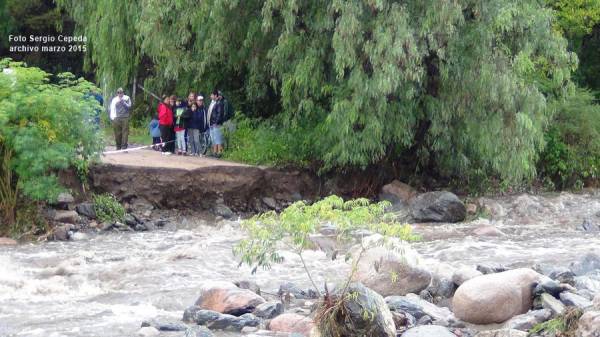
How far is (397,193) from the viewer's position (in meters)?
23.3

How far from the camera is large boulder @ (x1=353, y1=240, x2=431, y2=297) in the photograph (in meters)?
12.7

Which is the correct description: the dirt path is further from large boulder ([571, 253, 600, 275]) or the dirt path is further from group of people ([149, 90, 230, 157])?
large boulder ([571, 253, 600, 275])

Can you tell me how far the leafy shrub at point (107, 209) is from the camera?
21.1 m

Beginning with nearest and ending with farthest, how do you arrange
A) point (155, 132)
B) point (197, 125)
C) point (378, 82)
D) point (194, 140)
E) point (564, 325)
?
point (564, 325)
point (378, 82)
point (197, 125)
point (194, 140)
point (155, 132)

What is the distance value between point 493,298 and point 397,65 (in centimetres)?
1010

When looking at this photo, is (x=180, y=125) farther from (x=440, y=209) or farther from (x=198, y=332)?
(x=198, y=332)

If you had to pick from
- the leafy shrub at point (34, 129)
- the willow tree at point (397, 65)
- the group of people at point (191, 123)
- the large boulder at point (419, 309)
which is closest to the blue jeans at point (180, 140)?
the group of people at point (191, 123)

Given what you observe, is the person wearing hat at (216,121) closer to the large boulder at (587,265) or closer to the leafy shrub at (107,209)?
the leafy shrub at (107,209)

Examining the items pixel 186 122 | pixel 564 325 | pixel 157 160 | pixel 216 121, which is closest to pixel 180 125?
pixel 186 122

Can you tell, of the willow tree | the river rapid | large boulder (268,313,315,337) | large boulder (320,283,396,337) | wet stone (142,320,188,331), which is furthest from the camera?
the willow tree

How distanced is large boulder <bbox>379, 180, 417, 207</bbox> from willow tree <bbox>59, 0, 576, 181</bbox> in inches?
30.2

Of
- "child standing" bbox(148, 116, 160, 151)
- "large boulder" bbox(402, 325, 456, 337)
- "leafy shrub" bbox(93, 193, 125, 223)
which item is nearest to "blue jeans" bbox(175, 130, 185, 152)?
"child standing" bbox(148, 116, 160, 151)

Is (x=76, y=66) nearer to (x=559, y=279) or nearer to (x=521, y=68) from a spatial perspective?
(x=521, y=68)

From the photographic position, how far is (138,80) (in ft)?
96.2
